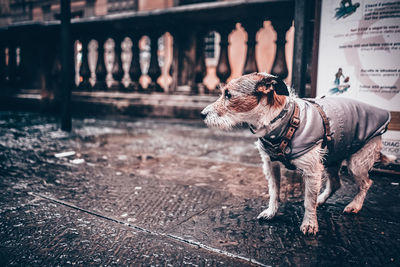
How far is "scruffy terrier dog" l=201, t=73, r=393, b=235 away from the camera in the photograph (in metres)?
1.82

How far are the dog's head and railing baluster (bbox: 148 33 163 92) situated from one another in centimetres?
450

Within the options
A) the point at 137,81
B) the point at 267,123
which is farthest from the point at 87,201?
the point at 137,81

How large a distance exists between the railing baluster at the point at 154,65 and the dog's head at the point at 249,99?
4.50m

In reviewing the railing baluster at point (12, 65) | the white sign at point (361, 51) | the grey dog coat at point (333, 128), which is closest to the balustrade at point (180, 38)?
the railing baluster at point (12, 65)

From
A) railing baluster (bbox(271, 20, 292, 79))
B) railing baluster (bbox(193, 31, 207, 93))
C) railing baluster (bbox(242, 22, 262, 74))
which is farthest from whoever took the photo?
railing baluster (bbox(193, 31, 207, 93))

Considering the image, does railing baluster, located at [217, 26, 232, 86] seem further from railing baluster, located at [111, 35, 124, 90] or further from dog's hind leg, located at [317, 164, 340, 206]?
dog's hind leg, located at [317, 164, 340, 206]

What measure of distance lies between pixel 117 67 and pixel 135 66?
51cm

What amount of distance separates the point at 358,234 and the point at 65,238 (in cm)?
169

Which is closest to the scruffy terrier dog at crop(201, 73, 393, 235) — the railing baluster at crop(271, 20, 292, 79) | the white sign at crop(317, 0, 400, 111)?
the white sign at crop(317, 0, 400, 111)

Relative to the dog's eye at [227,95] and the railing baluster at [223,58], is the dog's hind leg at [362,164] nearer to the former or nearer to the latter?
the dog's eye at [227,95]

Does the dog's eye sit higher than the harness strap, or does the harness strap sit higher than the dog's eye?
the dog's eye

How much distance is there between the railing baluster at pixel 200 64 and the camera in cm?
585

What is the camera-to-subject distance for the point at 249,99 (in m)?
1.83

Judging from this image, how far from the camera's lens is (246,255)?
158cm
